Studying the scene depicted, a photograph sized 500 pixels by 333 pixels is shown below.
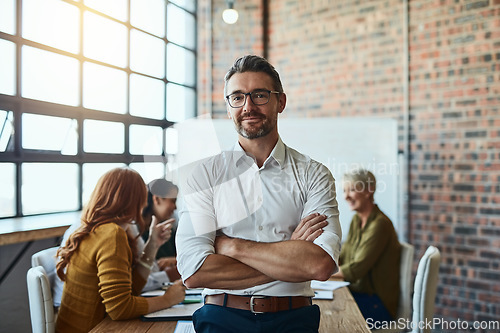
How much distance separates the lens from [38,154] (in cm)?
335

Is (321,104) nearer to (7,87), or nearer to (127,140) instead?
(127,140)

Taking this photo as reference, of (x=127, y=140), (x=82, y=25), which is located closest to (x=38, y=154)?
(x=127, y=140)

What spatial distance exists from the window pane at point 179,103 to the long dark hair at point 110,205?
8.12 ft

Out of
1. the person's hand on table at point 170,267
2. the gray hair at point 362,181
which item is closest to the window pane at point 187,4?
the gray hair at point 362,181

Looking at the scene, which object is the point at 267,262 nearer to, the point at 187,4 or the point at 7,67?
→ the point at 7,67

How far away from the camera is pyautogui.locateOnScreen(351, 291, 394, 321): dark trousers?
272 centimetres

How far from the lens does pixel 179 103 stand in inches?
185

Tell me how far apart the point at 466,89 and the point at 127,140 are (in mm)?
3057

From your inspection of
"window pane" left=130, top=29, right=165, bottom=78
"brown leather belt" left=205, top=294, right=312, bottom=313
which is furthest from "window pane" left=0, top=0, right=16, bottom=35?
"brown leather belt" left=205, top=294, right=312, bottom=313

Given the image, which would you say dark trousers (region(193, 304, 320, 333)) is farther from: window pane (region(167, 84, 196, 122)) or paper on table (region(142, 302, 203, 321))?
window pane (region(167, 84, 196, 122))

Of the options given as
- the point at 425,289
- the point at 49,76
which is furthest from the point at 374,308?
the point at 49,76

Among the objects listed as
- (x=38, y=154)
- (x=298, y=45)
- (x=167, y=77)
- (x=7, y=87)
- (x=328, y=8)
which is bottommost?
(x=38, y=154)

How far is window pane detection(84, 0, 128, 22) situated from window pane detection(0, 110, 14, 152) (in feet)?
3.98

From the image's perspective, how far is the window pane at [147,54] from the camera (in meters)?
4.21
